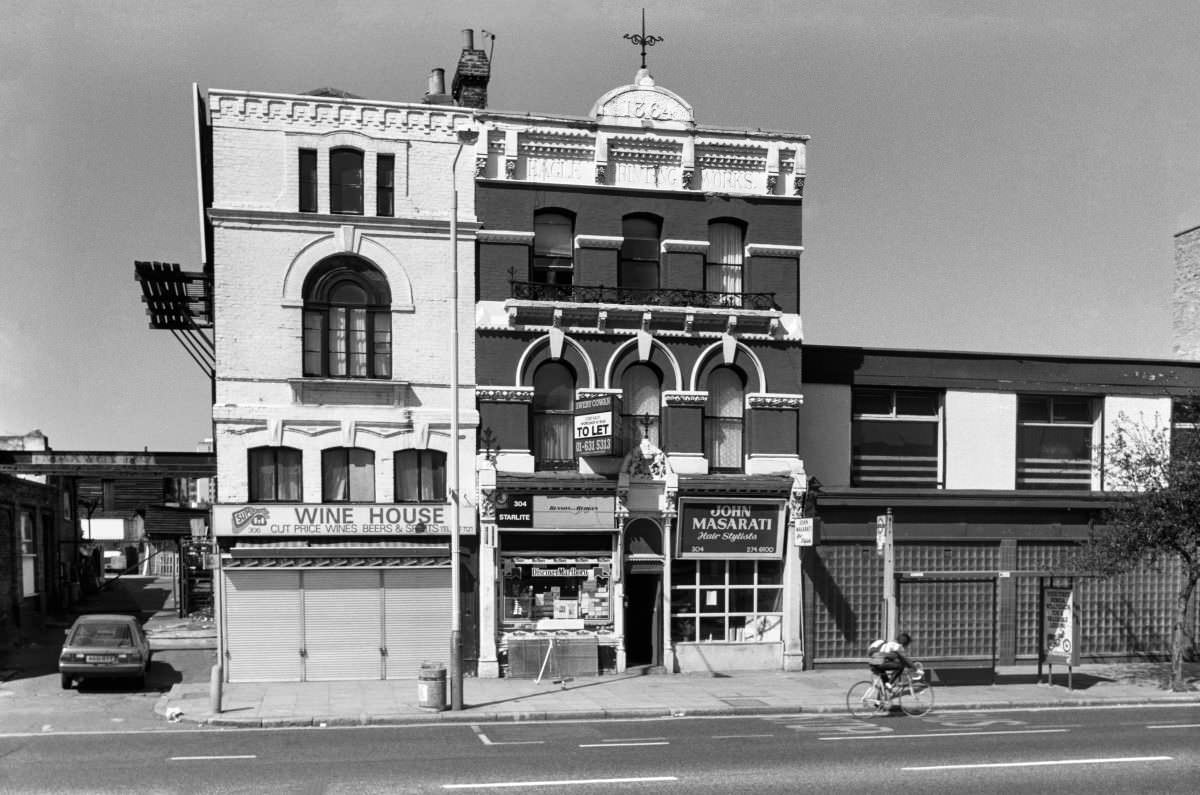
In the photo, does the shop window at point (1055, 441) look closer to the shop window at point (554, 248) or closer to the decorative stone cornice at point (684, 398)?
the decorative stone cornice at point (684, 398)

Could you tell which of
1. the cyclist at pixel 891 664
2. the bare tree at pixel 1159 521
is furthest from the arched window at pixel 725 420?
the bare tree at pixel 1159 521

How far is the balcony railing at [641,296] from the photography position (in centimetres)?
2834

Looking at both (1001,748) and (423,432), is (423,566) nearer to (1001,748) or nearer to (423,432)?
(423,432)

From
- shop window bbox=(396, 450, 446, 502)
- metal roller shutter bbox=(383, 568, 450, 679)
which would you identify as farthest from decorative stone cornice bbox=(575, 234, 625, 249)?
metal roller shutter bbox=(383, 568, 450, 679)

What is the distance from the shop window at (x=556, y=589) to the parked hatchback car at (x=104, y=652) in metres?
8.10

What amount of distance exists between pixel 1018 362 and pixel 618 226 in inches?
443

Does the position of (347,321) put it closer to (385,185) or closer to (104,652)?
(385,185)

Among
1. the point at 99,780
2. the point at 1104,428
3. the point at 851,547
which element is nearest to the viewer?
the point at 99,780

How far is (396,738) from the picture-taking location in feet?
66.2

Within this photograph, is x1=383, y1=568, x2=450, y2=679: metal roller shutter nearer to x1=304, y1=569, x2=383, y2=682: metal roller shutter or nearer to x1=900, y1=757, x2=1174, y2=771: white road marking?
x1=304, y1=569, x2=383, y2=682: metal roller shutter

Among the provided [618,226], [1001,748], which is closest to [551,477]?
[618,226]

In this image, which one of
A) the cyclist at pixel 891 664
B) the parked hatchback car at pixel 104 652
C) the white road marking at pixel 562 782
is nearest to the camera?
the white road marking at pixel 562 782

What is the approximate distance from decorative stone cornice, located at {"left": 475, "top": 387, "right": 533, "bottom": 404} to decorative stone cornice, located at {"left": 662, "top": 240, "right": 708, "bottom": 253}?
4.86 meters

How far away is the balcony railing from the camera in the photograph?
93.0 feet
